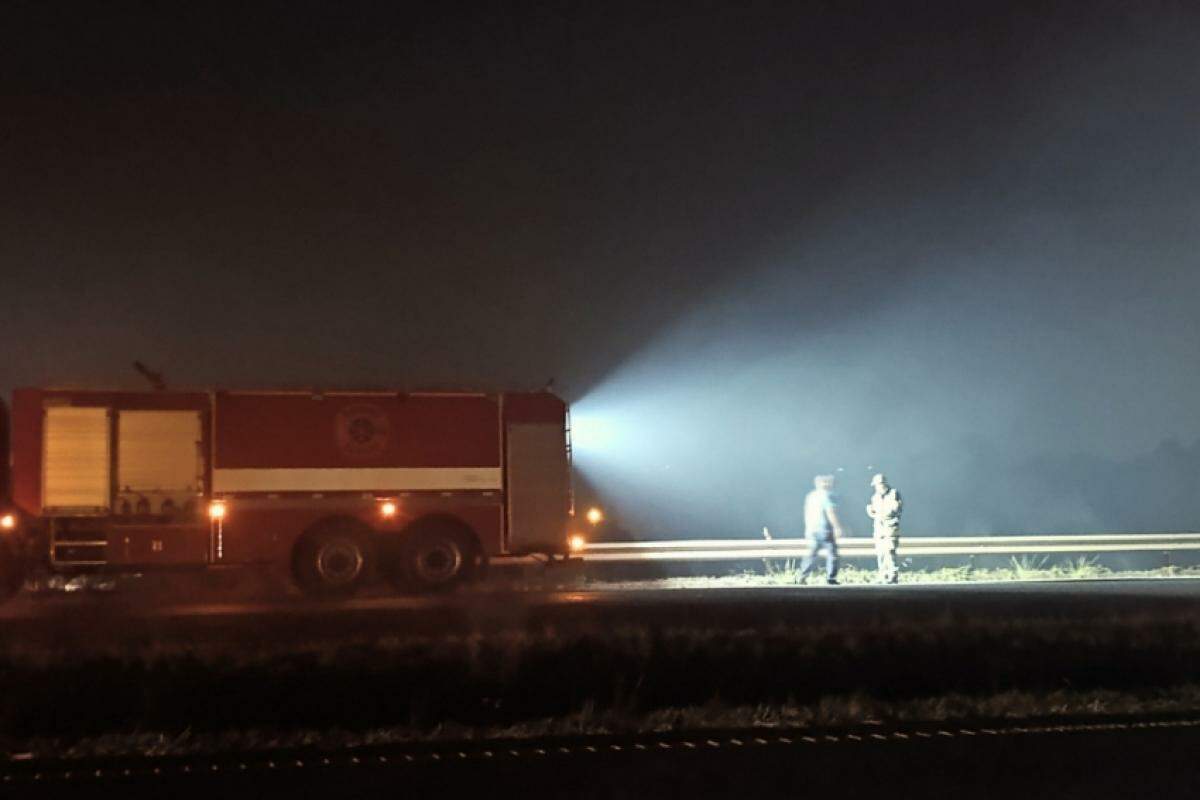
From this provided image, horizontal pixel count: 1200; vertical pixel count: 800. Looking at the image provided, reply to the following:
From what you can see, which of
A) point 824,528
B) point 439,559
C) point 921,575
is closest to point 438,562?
point 439,559

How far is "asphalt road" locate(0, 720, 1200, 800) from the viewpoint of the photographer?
7359mm

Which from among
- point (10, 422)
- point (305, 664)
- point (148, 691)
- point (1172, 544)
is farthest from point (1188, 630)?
point (10, 422)

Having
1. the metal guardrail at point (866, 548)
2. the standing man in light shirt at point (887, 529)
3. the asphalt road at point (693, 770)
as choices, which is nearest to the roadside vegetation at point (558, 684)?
the asphalt road at point (693, 770)

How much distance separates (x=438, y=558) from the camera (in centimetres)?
1875

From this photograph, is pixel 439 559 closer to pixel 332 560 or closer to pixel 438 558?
pixel 438 558

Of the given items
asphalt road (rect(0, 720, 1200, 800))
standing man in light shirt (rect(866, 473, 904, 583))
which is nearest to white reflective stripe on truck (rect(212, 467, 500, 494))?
standing man in light shirt (rect(866, 473, 904, 583))

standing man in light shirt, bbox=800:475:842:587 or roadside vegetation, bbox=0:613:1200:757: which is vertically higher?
standing man in light shirt, bbox=800:475:842:587

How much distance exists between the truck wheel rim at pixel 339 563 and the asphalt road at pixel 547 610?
602 millimetres

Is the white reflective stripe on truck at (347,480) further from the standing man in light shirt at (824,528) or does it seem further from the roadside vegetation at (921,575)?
the standing man in light shirt at (824,528)

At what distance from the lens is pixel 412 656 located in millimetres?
10602

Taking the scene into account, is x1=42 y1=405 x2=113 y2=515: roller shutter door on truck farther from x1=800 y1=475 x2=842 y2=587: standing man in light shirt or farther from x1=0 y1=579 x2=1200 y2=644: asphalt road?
x1=800 y1=475 x2=842 y2=587: standing man in light shirt

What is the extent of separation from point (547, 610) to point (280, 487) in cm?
562

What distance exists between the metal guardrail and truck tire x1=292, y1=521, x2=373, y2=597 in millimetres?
3917

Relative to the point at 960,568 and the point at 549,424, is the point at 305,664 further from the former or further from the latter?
the point at 960,568
